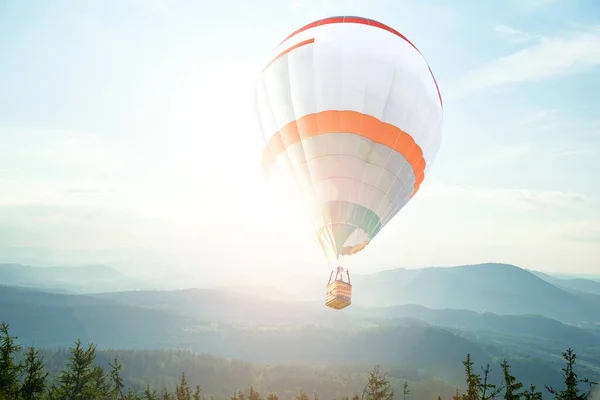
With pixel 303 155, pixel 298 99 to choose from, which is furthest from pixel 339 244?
pixel 298 99

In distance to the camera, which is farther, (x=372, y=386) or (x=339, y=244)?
(x=372, y=386)

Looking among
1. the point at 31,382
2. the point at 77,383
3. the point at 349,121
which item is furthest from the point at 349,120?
the point at 31,382

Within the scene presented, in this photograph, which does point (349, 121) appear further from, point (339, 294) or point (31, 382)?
point (31, 382)

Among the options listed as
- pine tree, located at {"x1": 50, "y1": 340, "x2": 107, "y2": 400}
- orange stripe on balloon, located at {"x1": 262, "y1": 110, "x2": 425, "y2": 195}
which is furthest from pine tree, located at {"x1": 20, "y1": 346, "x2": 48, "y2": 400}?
orange stripe on balloon, located at {"x1": 262, "y1": 110, "x2": 425, "y2": 195}

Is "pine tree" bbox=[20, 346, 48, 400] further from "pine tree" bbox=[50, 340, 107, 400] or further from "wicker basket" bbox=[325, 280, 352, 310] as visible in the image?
"wicker basket" bbox=[325, 280, 352, 310]

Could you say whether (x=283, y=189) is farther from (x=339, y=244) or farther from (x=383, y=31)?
(x=383, y=31)

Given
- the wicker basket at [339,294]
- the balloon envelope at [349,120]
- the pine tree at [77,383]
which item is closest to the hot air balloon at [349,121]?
the balloon envelope at [349,120]

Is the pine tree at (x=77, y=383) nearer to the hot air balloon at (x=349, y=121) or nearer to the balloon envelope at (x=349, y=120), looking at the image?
the hot air balloon at (x=349, y=121)

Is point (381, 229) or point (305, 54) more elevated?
point (305, 54)
